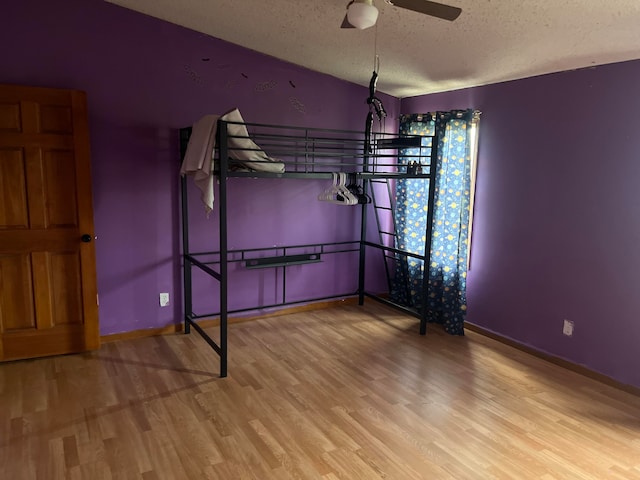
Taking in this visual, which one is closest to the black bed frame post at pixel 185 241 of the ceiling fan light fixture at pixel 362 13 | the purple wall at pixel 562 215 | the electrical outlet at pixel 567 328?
the ceiling fan light fixture at pixel 362 13

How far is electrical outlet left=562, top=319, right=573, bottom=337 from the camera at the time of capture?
351 centimetres

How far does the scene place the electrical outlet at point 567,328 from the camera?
3.51 meters

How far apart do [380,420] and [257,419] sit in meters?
0.73

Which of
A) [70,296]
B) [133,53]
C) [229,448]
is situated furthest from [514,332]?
[133,53]

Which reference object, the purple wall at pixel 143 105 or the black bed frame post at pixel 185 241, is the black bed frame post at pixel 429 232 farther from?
the black bed frame post at pixel 185 241

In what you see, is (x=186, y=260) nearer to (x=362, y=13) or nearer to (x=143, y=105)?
(x=143, y=105)

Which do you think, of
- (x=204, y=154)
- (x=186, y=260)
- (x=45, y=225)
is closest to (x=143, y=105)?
(x=204, y=154)

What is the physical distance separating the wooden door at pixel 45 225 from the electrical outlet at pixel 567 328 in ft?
11.8

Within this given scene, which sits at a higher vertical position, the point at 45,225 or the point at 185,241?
the point at 45,225

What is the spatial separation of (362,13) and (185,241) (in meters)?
2.40

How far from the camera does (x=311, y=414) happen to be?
283 centimetres

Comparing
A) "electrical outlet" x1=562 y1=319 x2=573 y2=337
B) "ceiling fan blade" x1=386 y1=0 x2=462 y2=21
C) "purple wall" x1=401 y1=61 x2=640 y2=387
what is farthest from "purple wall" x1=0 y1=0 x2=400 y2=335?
"electrical outlet" x1=562 y1=319 x2=573 y2=337

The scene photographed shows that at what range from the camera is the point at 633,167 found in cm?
306

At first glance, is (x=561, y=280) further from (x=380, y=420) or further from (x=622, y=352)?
(x=380, y=420)
